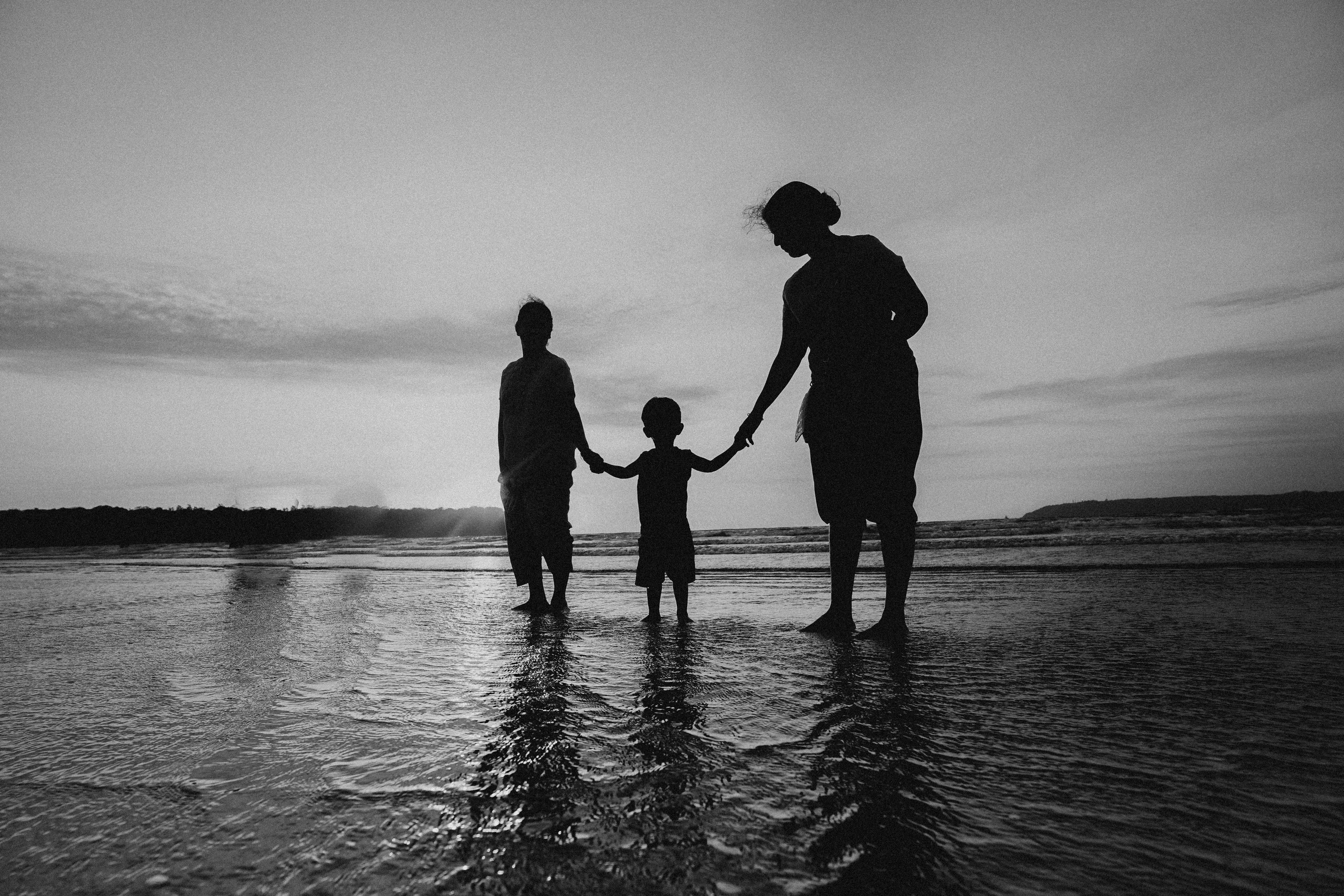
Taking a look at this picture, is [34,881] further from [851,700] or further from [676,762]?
[851,700]

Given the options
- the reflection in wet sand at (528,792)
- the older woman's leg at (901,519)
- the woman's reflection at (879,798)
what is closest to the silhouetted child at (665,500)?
the older woman's leg at (901,519)

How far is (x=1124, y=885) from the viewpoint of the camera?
897mm

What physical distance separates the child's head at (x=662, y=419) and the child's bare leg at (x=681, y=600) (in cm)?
98

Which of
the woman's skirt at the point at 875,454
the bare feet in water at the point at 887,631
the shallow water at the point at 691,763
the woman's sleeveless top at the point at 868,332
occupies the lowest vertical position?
the bare feet in water at the point at 887,631

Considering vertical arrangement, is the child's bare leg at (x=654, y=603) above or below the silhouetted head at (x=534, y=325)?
below

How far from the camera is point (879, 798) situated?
1184 millimetres

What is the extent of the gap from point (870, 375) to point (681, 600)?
1.73m

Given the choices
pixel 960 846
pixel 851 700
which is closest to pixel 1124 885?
pixel 960 846

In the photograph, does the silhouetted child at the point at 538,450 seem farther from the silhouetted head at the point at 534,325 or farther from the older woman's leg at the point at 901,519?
the older woman's leg at the point at 901,519

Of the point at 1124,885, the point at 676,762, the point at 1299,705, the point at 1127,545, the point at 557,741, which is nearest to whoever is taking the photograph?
the point at 1124,885

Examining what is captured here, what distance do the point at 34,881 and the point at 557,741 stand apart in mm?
911

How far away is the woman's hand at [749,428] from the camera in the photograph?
12.6ft

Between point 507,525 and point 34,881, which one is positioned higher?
point 507,525

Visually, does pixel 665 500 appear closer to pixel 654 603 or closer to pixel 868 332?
pixel 654 603
